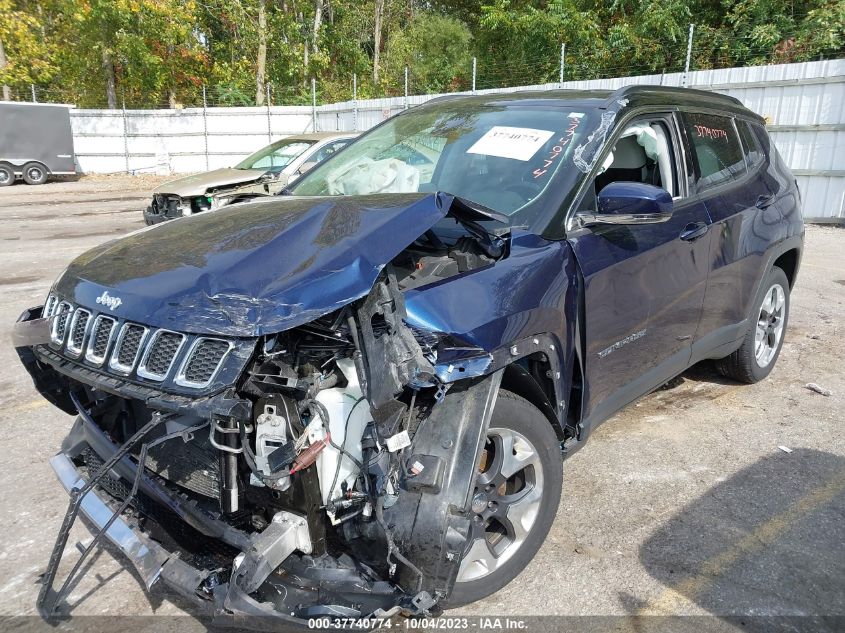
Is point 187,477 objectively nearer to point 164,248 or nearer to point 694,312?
point 164,248

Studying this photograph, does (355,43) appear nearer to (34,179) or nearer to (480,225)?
(34,179)

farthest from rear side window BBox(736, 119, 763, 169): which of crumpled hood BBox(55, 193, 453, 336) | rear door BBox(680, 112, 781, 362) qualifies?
crumpled hood BBox(55, 193, 453, 336)

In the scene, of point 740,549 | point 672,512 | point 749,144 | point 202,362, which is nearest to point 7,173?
point 749,144

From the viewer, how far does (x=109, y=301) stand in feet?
7.94

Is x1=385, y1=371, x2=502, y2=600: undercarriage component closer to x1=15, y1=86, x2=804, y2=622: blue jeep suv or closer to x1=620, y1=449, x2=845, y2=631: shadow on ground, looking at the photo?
x1=15, y1=86, x2=804, y2=622: blue jeep suv

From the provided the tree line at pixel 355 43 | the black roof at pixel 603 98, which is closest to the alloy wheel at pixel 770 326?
the black roof at pixel 603 98

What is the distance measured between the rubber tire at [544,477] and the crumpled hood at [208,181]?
27.1ft

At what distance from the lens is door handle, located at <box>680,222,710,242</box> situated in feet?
12.0

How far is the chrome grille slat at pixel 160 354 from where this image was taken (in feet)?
7.16

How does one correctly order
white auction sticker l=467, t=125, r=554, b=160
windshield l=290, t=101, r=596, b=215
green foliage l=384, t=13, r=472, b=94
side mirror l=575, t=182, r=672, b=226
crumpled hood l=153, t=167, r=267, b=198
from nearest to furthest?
side mirror l=575, t=182, r=672, b=226
windshield l=290, t=101, r=596, b=215
white auction sticker l=467, t=125, r=554, b=160
crumpled hood l=153, t=167, r=267, b=198
green foliage l=384, t=13, r=472, b=94

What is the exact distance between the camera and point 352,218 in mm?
2611

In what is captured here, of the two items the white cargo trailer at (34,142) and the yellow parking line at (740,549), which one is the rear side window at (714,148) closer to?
the yellow parking line at (740,549)

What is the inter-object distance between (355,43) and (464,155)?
118 ft

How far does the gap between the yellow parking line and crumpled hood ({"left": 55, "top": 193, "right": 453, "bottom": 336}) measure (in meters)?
1.77
